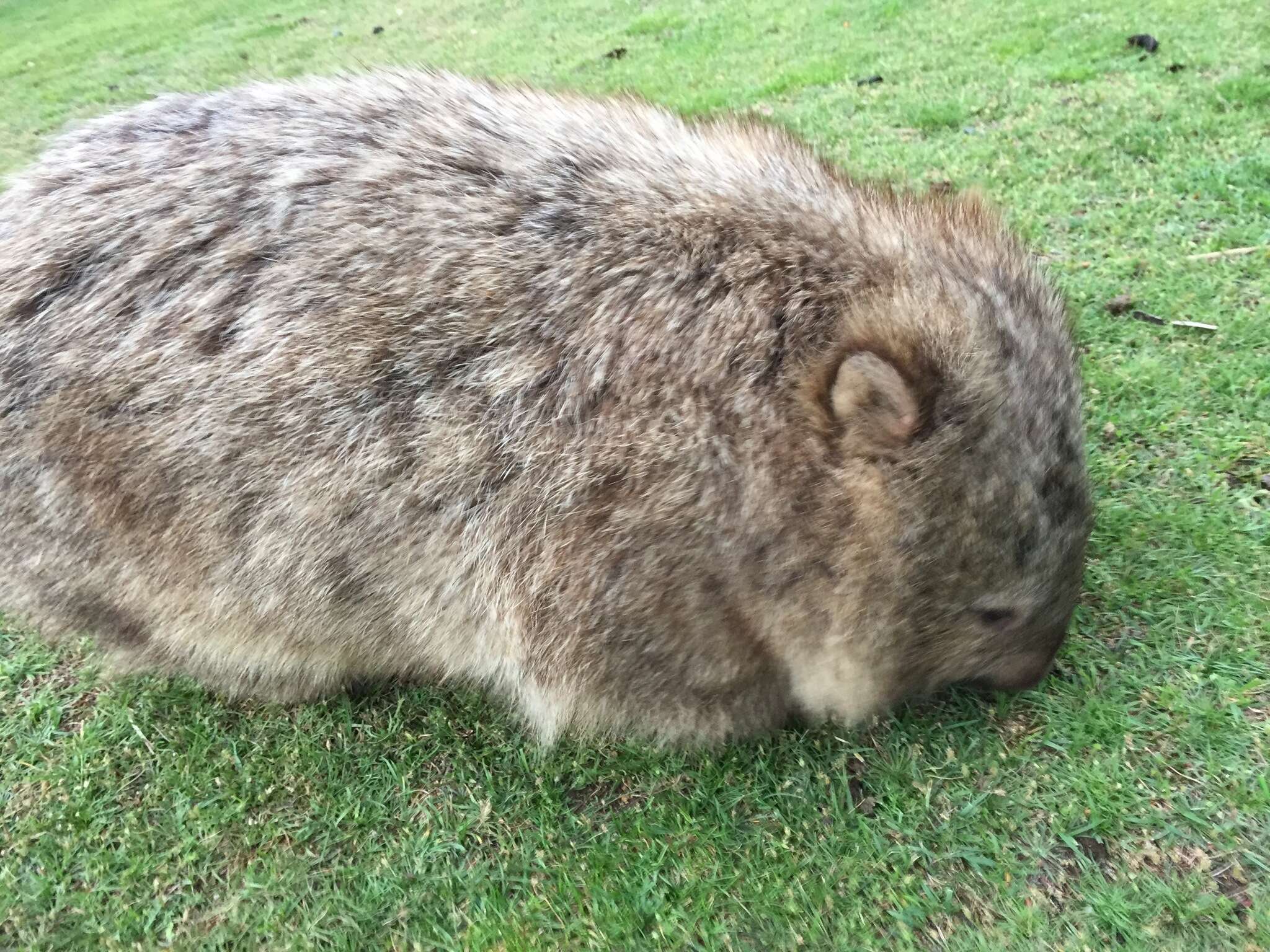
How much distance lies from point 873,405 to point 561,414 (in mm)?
620

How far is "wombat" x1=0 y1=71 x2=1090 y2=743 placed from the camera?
186 cm

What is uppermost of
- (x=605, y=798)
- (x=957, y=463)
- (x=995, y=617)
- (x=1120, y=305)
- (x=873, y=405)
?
(x=873, y=405)

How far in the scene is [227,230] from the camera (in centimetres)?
205

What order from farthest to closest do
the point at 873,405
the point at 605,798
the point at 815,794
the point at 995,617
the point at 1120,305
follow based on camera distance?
the point at 1120,305 → the point at 605,798 → the point at 815,794 → the point at 995,617 → the point at 873,405

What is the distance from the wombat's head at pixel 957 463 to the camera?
1787 millimetres

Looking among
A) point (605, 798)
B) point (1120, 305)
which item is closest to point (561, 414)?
point (605, 798)

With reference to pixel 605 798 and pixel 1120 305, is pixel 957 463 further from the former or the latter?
pixel 1120 305

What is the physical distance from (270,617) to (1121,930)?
6.24 ft

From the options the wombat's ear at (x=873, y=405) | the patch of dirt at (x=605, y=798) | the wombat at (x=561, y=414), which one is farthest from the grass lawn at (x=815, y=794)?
the wombat's ear at (x=873, y=405)

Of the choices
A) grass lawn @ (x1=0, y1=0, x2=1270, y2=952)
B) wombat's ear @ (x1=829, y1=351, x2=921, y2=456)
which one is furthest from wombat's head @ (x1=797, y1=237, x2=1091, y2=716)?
grass lawn @ (x1=0, y1=0, x2=1270, y2=952)

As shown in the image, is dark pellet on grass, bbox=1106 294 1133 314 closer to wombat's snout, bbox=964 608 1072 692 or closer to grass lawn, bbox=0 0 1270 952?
grass lawn, bbox=0 0 1270 952

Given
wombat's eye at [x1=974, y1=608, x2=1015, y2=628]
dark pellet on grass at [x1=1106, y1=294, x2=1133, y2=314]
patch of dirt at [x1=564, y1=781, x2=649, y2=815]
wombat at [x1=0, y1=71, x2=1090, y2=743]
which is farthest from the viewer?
dark pellet on grass at [x1=1106, y1=294, x2=1133, y2=314]

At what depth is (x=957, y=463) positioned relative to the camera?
5.93 ft

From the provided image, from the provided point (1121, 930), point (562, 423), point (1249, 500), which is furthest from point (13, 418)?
point (1249, 500)
